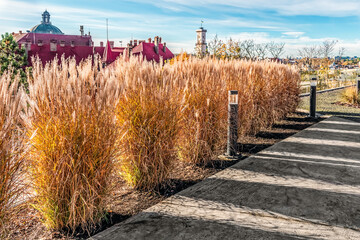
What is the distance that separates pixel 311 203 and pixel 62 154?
8.30 feet

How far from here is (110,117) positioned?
2818 millimetres

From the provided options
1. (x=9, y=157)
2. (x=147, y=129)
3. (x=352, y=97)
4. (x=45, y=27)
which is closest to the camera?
(x=9, y=157)

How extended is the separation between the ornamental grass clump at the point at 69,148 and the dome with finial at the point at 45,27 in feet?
572

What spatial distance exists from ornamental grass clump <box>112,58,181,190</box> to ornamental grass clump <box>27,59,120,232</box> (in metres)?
0.62

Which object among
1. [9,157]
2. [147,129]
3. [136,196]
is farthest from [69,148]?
[136,196]

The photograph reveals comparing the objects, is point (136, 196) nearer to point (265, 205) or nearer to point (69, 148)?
point (69, 148)

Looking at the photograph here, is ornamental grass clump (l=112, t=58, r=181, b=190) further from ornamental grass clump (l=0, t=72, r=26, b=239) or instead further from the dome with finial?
the dome with finial

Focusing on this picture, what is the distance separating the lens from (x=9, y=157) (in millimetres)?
2182

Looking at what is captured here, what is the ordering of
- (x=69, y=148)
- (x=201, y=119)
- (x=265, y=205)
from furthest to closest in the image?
(x=201, y=119) < (x=265, y=205) < (x=69, y=148)

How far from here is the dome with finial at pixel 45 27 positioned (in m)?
163

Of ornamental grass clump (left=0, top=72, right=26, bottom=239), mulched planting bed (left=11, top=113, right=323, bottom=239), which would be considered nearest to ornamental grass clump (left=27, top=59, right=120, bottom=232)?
mulched planting bed (left=11, top=113, right=323, bottom=239)

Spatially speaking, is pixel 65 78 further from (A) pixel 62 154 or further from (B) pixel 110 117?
(A) pixel 62 154

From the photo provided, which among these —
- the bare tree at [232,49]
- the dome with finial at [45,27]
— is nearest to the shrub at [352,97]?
the bare tree at [232,49]

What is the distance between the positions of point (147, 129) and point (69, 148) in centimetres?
107
